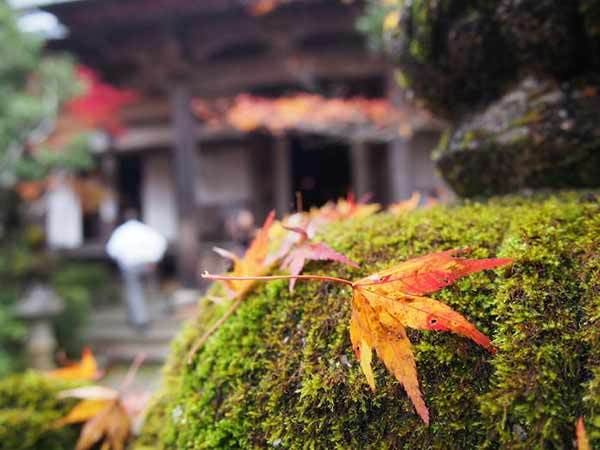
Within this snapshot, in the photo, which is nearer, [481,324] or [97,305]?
[481,324]

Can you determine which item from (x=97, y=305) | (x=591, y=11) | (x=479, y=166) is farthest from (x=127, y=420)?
(x=97, y=305)

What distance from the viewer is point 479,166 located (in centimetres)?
119

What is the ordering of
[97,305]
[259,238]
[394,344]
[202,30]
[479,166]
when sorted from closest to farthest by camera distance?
[394,344] → [259,238] → [479,166] → [202,30] → [97,305]

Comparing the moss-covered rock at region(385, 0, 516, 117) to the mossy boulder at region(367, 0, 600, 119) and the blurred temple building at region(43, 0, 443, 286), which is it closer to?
the mossy boulder at region(367, 0, 600, 119)

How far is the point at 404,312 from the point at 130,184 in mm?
10319

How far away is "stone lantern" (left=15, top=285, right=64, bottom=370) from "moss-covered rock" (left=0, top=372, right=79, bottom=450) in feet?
14.3

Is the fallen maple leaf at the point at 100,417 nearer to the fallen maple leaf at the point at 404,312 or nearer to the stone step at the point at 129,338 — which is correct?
the fallen maple leaf at the point at 404,312

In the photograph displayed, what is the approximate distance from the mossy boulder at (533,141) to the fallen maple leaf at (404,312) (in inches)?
25.4

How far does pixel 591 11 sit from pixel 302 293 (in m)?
0.91

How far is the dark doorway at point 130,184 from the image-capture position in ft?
32.5

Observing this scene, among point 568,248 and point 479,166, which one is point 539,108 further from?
point 568,248

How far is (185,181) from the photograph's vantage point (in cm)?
727

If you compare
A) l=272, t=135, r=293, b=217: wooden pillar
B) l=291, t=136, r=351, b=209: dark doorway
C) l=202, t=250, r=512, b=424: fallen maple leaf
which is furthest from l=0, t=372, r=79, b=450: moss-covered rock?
l=291, t=136, r=351, b=209: dark doorway

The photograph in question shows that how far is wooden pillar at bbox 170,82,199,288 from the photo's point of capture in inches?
286
